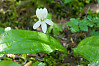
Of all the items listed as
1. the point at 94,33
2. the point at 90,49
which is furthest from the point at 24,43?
the point at 94,33

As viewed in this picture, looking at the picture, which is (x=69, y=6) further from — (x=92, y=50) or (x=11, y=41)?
(x=11, y=41)

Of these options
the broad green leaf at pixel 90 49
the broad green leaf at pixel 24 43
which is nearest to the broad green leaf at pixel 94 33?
the broad green leaf at pixel 90 49

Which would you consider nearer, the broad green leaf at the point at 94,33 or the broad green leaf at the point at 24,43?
the broad green leaf at the point at 24,43

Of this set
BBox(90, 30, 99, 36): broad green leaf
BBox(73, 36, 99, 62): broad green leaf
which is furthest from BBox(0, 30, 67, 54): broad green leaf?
BBox(90, 30, 99, 36): broad green leaf

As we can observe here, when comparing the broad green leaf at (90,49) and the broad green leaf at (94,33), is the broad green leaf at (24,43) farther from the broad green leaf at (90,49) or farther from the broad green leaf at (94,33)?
the broad green leaf at (94,33)

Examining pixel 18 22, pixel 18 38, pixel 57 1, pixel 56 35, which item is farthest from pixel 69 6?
pixel 18 38

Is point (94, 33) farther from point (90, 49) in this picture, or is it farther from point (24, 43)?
point (24, 43)

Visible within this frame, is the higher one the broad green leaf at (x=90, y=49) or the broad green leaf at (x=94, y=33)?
the broad green leaf at (x=94, y=33)
